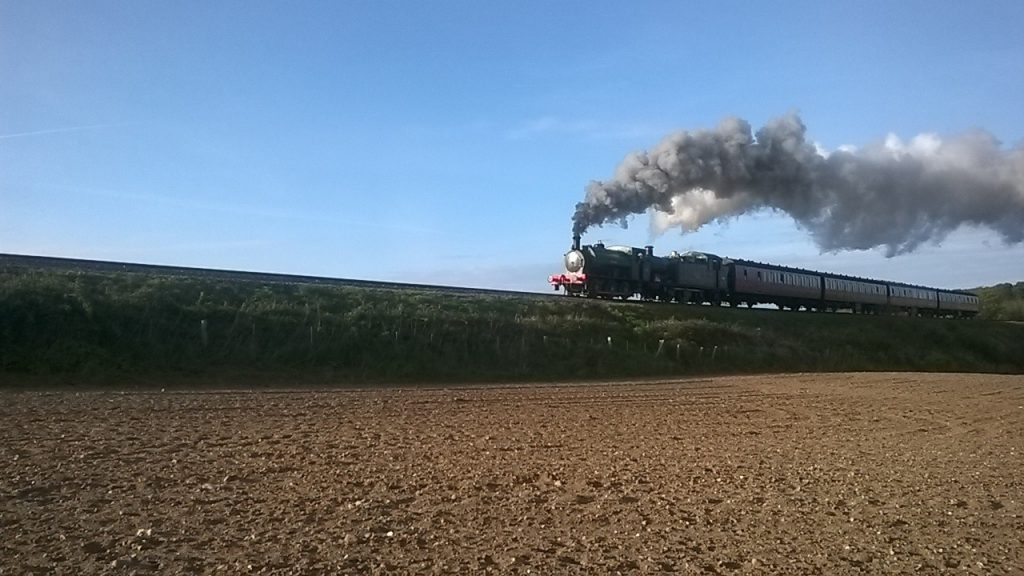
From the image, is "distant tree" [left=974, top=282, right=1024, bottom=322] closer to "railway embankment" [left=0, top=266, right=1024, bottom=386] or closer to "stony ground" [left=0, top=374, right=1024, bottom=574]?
"railway embankment" [left=0, top=266, right=1024, bottom=386]

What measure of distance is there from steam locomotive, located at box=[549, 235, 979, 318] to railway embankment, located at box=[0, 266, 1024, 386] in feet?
13.3

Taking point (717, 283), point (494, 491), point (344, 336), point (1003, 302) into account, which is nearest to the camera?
point (494, 491)

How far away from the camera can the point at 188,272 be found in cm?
3478

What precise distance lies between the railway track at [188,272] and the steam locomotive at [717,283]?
15.2 ft

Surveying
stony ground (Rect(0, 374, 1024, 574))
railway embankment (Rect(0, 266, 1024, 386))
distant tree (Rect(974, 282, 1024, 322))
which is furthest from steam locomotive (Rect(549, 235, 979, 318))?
stony ground (Rect(0, 374, 1024, 574))

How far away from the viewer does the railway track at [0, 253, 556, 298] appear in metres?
Result: 31.6

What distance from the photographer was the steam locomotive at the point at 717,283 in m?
45.3

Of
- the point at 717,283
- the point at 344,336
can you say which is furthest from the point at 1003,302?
the point at 344,336

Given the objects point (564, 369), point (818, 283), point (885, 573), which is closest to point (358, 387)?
point (564, 369)

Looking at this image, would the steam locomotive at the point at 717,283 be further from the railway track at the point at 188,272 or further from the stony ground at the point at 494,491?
the stony ground at the point at 494,491

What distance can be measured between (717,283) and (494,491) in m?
42.9

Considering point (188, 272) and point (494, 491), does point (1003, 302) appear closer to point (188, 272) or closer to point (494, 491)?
point (188, 272)

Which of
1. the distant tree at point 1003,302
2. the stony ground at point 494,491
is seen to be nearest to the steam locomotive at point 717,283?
the distant tree at point 1003,302

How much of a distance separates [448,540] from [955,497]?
251 inches
